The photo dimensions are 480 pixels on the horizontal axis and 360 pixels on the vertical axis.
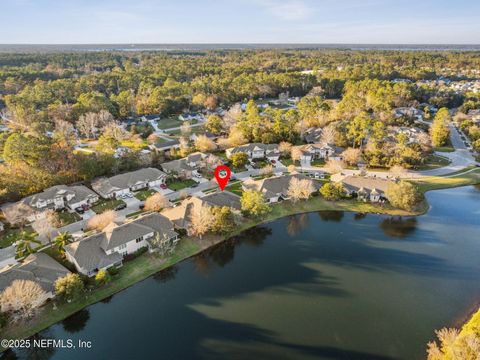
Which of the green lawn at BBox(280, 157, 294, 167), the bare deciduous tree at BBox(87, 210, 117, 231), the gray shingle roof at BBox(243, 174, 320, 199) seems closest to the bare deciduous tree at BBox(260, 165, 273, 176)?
the gray shingle roof at BBox(243, 174, 320, 199)

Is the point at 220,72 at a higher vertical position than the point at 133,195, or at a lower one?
higher

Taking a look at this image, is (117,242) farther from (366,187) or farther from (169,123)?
(169,123)

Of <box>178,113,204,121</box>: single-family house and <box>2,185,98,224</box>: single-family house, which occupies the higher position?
<box>178,113,204,121</box>: single-family house

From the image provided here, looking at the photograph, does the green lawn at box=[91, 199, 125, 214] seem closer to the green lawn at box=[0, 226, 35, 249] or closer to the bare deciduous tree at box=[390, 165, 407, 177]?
the green lawn at box=[0, 226, 35, 249]

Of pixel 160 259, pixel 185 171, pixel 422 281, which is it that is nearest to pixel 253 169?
pixel 185 171

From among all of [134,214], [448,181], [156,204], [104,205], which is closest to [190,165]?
[156,204]

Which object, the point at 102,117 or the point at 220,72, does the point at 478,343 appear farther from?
the point at 220,72

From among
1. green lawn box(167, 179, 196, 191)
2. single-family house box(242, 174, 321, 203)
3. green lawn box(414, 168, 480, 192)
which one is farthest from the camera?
green lawn box(414, 168, 480, 192)
